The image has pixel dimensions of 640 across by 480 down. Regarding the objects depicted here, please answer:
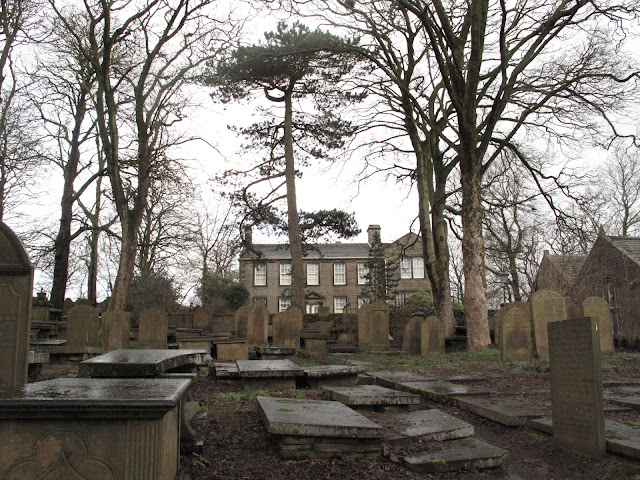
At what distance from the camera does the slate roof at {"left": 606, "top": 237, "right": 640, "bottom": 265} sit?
2531 centimetres

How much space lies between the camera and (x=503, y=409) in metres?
5.98

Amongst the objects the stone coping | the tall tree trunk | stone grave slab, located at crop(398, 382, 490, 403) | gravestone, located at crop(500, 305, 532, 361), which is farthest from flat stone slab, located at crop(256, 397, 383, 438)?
the tall tree trunk

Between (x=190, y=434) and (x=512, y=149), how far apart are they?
15.6m

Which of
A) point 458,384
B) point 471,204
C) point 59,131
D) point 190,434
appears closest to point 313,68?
point 471,204

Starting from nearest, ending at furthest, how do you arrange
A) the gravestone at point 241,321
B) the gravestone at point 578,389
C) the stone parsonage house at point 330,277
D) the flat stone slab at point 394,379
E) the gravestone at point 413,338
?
1. the gravestone at point 578,389
2. the flat stone slab at point 394,379
3. the gravestone at point 413,338
4. the gravestone at point 241,321
5. the stone parsonage house at point 330,277

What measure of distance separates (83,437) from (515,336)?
11.2 metres

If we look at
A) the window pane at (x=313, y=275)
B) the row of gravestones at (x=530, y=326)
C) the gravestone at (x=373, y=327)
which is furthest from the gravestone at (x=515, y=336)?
the window pane at (x=313, y=275)

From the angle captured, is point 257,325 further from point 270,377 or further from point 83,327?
point 270,377

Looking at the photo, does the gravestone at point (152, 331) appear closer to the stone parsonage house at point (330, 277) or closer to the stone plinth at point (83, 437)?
the stone plinth at point (83, 437)

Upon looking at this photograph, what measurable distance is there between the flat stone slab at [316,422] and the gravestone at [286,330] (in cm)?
1041

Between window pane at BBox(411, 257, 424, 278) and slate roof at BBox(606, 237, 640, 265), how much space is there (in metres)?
22.4

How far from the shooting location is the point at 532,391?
7473 millimetres

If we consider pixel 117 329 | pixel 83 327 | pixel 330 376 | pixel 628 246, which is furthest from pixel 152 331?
pixel 628 246

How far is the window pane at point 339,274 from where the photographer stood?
49.7 meters
